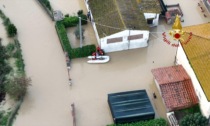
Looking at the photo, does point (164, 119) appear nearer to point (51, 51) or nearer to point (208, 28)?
point (208, 28)

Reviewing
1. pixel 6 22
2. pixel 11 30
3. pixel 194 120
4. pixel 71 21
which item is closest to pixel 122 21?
pixel 71 21

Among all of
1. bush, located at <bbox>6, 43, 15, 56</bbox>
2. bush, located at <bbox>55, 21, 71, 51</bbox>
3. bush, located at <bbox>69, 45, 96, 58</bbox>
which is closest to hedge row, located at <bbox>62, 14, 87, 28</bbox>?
bush, located at <bbox>55, 21, 71, 51</bbox>

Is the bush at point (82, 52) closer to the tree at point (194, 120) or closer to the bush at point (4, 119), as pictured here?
the bush at point (4, 119)

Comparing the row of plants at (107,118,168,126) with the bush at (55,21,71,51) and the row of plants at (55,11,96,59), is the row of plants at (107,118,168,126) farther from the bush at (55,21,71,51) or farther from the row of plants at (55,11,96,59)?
the bush at (55,21,71,51)

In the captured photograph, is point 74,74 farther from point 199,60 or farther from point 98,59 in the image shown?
point 199,60

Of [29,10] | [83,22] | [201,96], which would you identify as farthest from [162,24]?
[29,10]
